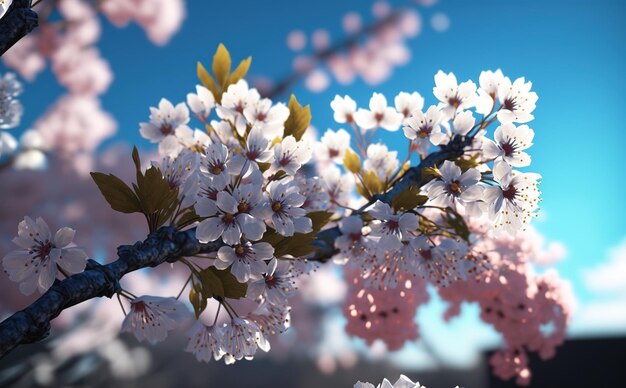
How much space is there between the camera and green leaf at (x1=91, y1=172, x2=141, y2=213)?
88 cm

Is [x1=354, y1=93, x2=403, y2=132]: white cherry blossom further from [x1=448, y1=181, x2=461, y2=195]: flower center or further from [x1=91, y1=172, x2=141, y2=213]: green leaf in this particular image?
[x1=91, y1=172, x2=141, y2=213]: green leaf

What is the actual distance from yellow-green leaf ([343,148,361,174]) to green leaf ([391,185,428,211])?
21 cm

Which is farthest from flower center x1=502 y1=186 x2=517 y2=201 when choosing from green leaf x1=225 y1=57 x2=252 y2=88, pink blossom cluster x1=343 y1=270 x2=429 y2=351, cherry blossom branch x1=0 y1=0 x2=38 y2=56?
cherry blossom branch x1=0 y1=0 x2=38 y2=56

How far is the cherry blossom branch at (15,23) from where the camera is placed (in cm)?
91

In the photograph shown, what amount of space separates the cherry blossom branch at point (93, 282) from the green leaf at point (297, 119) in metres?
0.27

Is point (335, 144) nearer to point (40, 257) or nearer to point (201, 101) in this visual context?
point (201, 101)

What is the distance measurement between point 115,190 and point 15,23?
1.09ft

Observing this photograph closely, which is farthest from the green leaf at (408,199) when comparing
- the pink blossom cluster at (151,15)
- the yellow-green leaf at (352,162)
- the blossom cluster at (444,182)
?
the pink blossom cluster at (151,15)

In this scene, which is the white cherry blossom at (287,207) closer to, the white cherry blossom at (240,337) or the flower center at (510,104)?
the white cherry blossom at (240,337)

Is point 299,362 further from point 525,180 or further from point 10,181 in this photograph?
point 525,180

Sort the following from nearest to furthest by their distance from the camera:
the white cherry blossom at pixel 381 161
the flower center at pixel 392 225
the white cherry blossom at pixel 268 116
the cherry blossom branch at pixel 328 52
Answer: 1. the flower center at pixel 392 225
2. the white cherry blossom at pixel 268 116
3. the white cherry blossom at pixel 381 161
4. the cherry blossom branch at pixel 328 52

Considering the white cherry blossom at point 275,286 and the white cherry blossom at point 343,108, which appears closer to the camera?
the white cherry blossom at point 275,286

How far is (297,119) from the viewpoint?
3.53ft

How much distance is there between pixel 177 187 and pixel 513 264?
906mm
